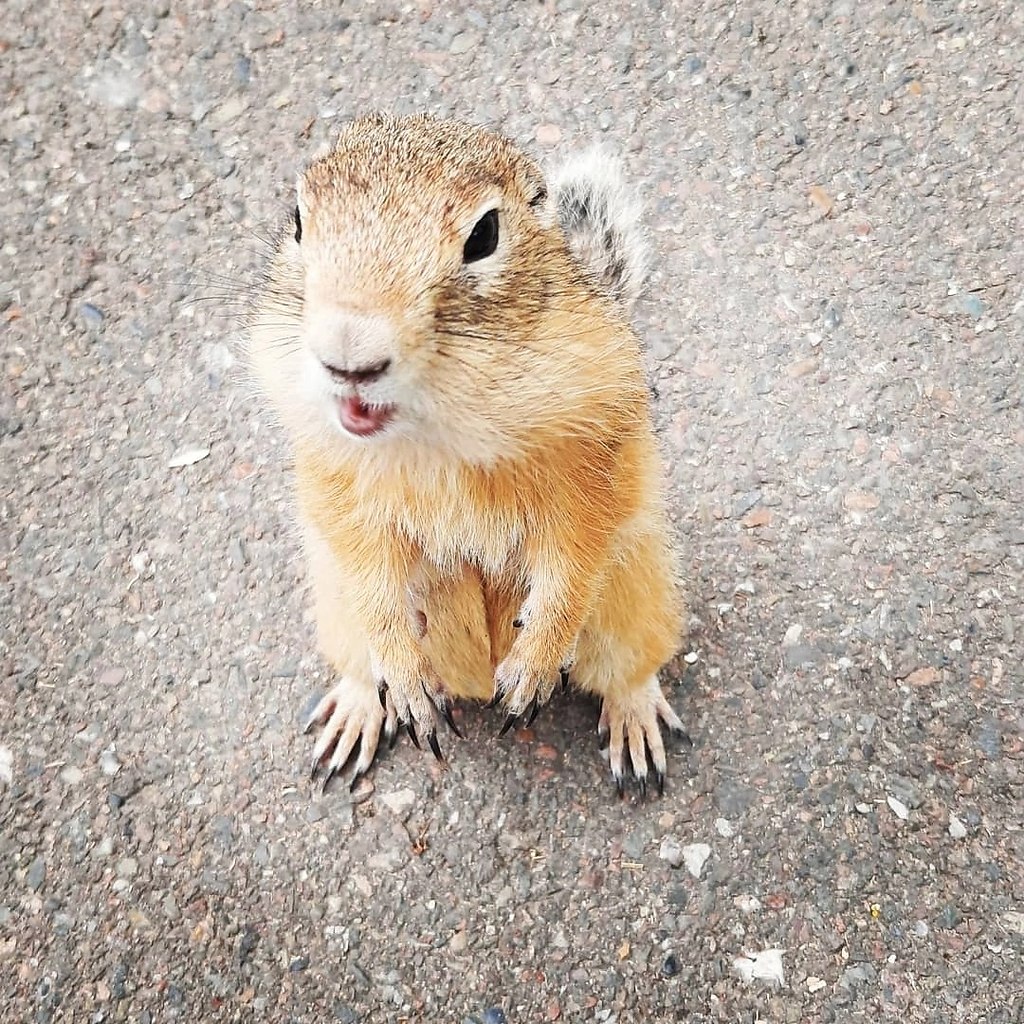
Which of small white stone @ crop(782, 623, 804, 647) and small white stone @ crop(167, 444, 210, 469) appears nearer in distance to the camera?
small white stone @ crop(782, 623, 804, 647)

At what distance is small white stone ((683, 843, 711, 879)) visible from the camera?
2.55 meters

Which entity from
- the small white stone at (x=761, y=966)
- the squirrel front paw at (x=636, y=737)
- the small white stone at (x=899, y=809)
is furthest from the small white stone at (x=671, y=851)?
the small white stone at (x=899, y=809)

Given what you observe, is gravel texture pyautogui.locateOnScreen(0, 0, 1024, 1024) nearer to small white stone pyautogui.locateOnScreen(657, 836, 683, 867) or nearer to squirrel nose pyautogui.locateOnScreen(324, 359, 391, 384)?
small white stone pyautogui.locateOnScreen(657, 836, 683, 867)

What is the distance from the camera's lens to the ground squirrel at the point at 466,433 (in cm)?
152

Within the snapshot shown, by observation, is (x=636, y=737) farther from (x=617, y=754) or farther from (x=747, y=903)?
(x=747, y=903)

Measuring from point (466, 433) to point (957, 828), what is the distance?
1.67 m

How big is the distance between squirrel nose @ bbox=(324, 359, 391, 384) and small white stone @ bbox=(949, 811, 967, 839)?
188 centimetres

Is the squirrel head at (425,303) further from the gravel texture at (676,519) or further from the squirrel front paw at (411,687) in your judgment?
the gravel texture at (676,519)

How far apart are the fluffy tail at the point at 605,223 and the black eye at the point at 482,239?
55cm

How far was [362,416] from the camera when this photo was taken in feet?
5.04

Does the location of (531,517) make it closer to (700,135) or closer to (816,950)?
(816,950)

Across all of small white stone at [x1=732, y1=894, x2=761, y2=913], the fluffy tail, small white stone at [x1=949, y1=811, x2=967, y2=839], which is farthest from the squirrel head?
Answer: small white stone at [x1=949, y1=811, x2=967, y2=839]

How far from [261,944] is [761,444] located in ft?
5.96

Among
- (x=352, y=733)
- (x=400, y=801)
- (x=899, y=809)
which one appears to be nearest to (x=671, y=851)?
(x=899, y=809)
